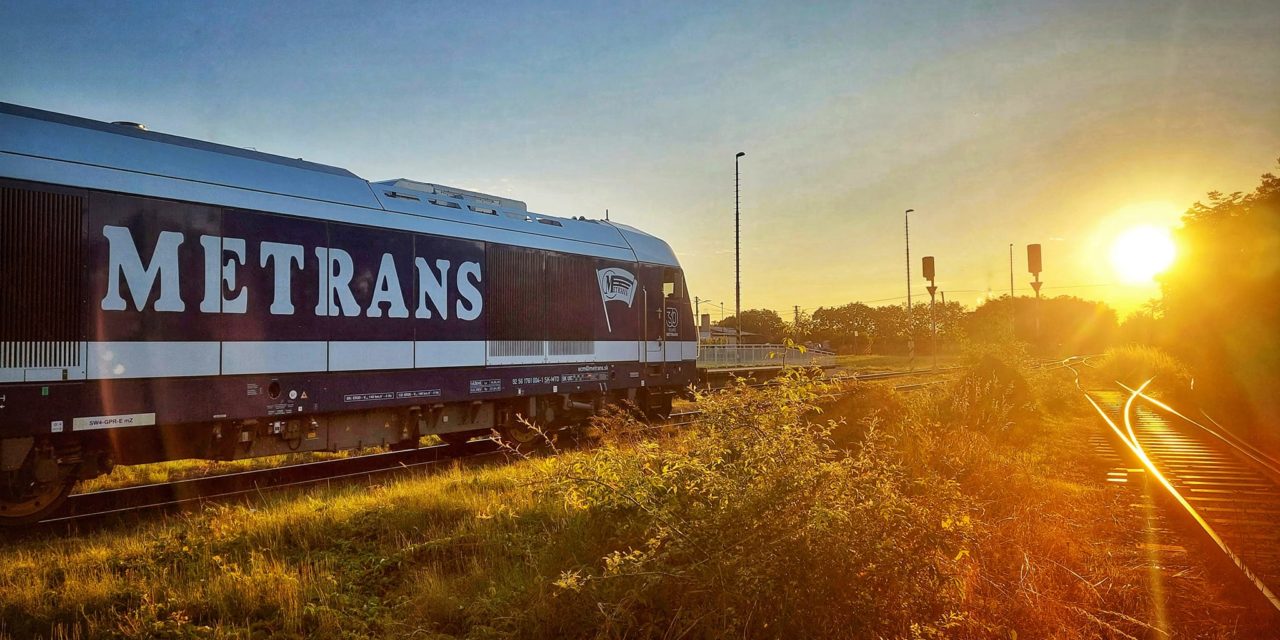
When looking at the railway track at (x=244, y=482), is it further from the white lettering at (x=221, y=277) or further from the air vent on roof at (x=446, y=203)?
the air vent on roof at (x=446, y=203)

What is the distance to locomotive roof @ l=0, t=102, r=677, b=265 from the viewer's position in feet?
24.8

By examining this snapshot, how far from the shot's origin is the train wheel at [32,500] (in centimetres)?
775

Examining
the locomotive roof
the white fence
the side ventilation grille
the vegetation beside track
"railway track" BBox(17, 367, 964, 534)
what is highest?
the locomotive roof

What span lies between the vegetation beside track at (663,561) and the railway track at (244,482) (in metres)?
0.96

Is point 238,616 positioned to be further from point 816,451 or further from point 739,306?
point 739,306

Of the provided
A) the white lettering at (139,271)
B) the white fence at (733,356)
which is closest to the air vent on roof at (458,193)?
the white lettering at (139,271)

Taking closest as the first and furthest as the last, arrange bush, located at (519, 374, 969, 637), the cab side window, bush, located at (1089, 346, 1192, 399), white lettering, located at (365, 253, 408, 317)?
bush, located at (519, 374, 969, 637) → white lettering, located at (365, 253, 408, 317) → the cab side window → bush, located at (1089, 346, 1192, 399)

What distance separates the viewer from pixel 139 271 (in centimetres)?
809

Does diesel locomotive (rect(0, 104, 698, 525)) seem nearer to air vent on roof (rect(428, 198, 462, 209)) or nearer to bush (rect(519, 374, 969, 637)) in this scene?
air vent on roof (rect(428, 198, 462, 209))

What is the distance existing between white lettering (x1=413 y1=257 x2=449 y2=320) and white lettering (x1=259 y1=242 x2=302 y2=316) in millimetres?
1923

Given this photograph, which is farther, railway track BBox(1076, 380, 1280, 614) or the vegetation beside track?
railway track BBox(1076, 380, 1280, 614)

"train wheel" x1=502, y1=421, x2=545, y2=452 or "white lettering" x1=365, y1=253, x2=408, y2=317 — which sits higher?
"white lettering" x1=365, y1=253, x2=408, y2=317

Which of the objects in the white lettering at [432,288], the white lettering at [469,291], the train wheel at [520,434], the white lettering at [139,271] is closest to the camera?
the white lettering at [139,271]

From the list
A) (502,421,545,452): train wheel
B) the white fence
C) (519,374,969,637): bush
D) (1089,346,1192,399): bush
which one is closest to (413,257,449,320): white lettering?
(502,421,545,452): train wheel
